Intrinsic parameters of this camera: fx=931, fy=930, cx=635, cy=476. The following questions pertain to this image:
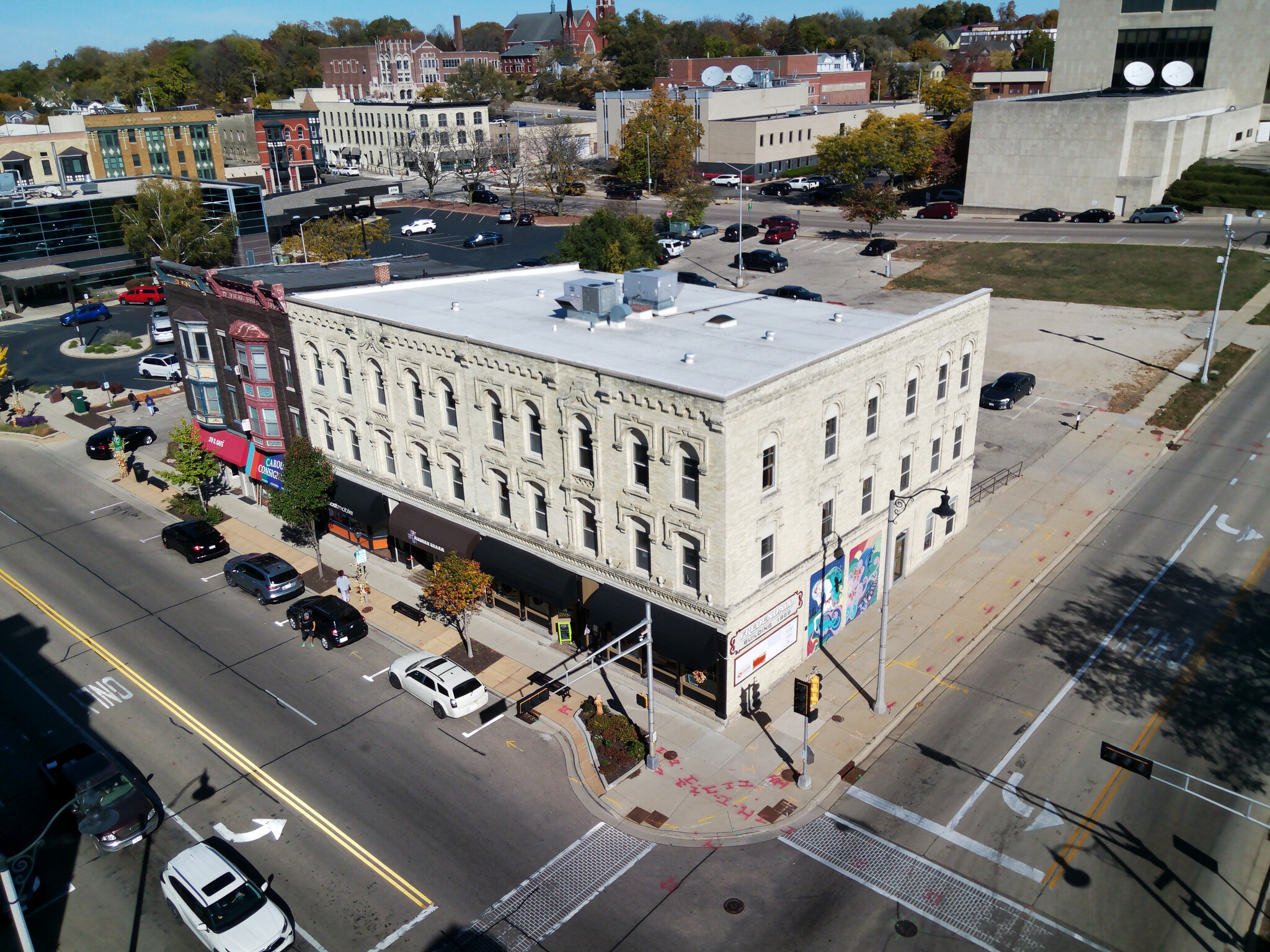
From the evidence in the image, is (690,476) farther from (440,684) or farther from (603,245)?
(603,245)

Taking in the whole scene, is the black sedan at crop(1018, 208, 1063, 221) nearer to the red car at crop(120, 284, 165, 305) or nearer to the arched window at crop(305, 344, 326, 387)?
the arched window at crop(305, 344, 326, 387)

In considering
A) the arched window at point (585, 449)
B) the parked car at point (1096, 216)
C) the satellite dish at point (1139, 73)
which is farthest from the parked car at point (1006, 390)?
the satellite dish at point (1139, 73)

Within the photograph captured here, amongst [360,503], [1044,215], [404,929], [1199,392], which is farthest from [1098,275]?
[404,929]

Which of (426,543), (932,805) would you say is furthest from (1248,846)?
(426,543)

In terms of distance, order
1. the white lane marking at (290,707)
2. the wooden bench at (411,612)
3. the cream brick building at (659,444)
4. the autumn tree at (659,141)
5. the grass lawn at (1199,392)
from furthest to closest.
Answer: the autumn tree at (659,141), the grass lawn at (1199,392), the wooden bench at (411,612), the white lane marking at (290,707), the cream brick building at (659,444)

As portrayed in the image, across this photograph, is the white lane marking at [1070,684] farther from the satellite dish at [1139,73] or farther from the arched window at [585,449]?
the satellite dish at [1139,73]

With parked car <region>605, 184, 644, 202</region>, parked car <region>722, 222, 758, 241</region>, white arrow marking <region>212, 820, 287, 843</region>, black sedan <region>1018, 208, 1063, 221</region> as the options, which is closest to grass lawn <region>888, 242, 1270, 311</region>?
black sedan <region>1018, 208, 1063, 221</region>

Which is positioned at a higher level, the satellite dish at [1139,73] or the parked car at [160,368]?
the satellite dish at [1139,73]
